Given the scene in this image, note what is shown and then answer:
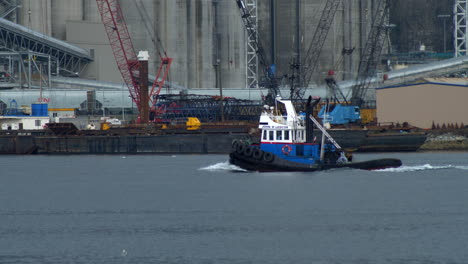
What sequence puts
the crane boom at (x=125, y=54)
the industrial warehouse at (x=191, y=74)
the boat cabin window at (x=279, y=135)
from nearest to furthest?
1. the boat cabin window at (x=279, y=135)
2. the industrial warehouse at (x=191, y=74)
3. the crane boom at (x=125, y=54)

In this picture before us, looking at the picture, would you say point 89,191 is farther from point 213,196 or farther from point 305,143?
point 305,143

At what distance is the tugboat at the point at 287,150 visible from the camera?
63.9 metres

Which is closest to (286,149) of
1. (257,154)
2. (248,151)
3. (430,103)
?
(257,154)

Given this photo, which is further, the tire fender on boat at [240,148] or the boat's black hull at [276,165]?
the tire fender on boat at [240,148]

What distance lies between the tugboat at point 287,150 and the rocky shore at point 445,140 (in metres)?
37.9

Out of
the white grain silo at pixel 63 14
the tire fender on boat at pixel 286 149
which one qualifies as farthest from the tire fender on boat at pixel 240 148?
the white grain silo at pixel 63 14

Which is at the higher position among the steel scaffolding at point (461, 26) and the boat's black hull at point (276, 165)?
the steel scaffolding at point (461, 26)

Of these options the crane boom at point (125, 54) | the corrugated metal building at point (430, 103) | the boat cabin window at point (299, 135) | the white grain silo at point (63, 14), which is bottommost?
the boat cabin window at point (299, 135)

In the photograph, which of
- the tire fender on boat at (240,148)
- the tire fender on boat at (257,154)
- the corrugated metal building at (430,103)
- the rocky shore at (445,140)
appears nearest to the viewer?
the tire fender on boat at (257,154)

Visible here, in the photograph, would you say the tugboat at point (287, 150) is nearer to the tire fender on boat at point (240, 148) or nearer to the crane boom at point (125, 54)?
the tire fender on boat at point (240, 148)

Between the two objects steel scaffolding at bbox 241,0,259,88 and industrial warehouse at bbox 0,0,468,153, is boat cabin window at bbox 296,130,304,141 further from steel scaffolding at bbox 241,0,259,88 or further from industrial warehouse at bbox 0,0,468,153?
steel scaffolding at bbox 241,0,259,88

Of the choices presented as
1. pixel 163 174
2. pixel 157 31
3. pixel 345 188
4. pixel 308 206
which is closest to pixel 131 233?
pixel 308 206

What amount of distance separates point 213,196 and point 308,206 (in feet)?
25.0

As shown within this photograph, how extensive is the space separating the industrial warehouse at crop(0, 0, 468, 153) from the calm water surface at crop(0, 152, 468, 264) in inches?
991
